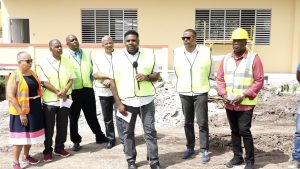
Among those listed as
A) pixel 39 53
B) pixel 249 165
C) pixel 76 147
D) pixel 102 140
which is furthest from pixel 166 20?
pixel 249 165

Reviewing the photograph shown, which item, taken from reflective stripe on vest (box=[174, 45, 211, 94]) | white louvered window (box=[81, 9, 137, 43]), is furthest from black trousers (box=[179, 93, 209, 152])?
white louvered window (box=[81, 9, 137, 43])

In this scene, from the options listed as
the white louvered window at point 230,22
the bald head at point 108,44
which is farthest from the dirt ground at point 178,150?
the white louvered window at point 230,22

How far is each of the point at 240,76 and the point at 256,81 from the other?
0.73ft

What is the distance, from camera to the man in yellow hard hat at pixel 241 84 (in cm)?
520

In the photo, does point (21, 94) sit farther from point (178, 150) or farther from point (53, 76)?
point (178, 150)

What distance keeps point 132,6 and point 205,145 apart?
36.5 feet

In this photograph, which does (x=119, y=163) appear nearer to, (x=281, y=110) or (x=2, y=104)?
(x=281, y=110)

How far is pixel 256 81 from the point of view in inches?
205

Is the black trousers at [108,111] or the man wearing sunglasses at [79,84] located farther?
the black trousers at [108,111]

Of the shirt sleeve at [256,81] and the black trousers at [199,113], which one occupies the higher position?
the shirt sleeve at [256,81]

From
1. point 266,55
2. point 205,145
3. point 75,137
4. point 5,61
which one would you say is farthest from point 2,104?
point 266,55

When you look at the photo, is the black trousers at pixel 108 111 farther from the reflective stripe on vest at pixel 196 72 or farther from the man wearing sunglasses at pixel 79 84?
the reflective stripe on vest at pixel 196 72

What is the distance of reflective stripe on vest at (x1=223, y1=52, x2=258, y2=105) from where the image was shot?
17.2 feet

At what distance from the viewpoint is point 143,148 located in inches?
267
